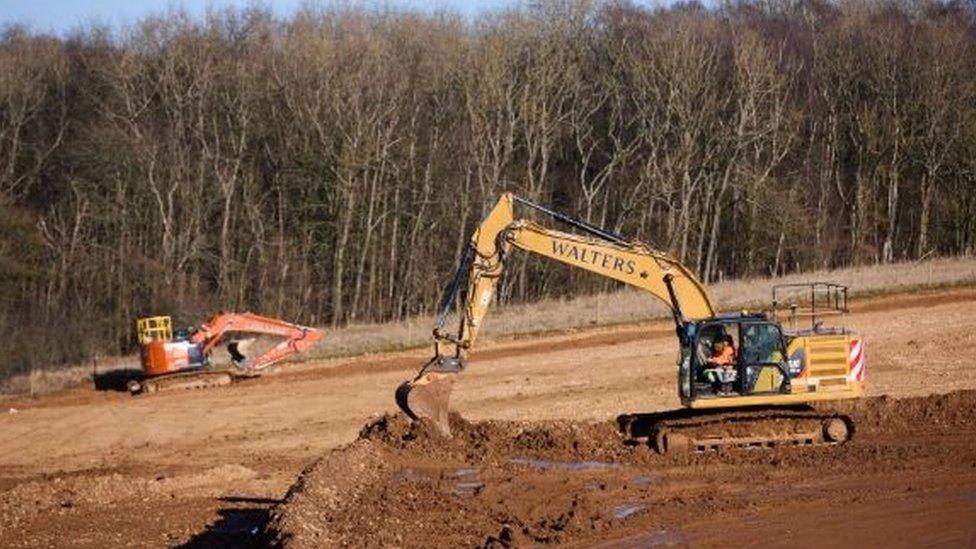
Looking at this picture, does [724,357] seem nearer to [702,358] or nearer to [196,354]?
[702,358]

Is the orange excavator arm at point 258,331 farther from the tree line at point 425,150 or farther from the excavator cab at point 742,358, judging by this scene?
the excavator cab at point 742,358

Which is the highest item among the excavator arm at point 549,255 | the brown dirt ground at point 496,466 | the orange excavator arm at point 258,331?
the excavator arm at point 549,255

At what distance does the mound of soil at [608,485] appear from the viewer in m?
18.4

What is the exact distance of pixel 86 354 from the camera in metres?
51.8

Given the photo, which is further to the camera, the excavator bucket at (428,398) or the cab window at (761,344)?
the excavator bucket at (428,398)

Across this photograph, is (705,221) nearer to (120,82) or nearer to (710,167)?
(710,167)

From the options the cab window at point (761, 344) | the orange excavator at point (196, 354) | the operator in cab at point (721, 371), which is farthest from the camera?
the orange excavator at point (196, 354)

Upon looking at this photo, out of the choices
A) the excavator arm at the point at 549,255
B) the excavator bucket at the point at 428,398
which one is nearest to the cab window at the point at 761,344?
the excavator arm at the point at 549,255

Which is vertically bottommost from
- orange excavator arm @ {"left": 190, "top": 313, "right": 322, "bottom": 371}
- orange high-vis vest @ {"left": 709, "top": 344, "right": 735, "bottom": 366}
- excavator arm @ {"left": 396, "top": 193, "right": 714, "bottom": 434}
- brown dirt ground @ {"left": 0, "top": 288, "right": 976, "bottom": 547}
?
brown dirt ground @ {"left": 0, "top": 288, "right": 976, "bottom": 547}

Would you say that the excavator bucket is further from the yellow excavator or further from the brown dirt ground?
the brown dirt ground

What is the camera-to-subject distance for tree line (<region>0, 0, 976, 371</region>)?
59906 mm

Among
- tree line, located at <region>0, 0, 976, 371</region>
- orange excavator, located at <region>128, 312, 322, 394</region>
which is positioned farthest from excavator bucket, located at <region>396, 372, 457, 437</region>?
tree line, located at <region>0, 0, 976, 371</region>

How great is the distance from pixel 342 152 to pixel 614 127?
42.4ft

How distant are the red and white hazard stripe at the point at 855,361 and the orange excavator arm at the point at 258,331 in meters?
19.8
